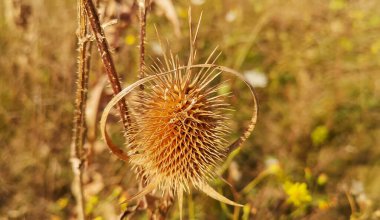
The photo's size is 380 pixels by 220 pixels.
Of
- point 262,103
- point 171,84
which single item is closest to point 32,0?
point 171,84

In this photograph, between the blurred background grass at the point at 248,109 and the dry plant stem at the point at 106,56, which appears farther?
the blurred background grass at the point at 248,109

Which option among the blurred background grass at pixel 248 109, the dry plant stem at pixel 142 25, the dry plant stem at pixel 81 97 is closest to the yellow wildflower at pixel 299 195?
the blurred background grass at pixel 248 109

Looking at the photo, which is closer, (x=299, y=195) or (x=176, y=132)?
(x=176, y=132)

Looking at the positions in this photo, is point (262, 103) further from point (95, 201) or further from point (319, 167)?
point (95, 201)

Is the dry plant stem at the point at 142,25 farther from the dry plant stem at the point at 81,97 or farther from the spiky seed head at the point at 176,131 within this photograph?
the dry plant stem at the point at 81,97

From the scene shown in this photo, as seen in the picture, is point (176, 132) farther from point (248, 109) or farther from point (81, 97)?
point (248, 109)

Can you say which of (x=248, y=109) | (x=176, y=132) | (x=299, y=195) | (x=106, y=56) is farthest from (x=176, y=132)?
(x=248, y=109)

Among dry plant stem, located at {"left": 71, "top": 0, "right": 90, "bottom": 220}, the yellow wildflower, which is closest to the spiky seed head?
dry plant stem, located at {"left": 71, "top": 0, "right": 90, "bottom": 220}
